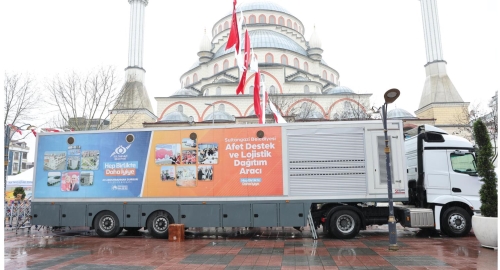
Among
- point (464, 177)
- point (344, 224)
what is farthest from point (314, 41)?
point (344, 224)

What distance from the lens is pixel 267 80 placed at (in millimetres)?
49312

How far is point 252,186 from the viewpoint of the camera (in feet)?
34.5

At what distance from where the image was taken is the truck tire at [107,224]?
11.2 m

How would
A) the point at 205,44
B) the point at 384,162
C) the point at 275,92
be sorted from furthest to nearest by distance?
the point at 205,44
the point at 275,92
the point at 384,162

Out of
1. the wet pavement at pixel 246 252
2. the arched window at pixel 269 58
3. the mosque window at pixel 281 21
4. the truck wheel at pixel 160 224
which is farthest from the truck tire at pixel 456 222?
the mosque window at pixel 281 21

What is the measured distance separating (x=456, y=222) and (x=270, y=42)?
4576cm

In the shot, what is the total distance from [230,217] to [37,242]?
584cm

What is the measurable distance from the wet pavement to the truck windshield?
6.52 feet

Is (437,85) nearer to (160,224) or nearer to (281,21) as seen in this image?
(281,21)

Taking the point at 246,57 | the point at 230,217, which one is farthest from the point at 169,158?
the point at 246,57

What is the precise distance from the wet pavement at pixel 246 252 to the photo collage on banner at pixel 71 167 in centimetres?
176

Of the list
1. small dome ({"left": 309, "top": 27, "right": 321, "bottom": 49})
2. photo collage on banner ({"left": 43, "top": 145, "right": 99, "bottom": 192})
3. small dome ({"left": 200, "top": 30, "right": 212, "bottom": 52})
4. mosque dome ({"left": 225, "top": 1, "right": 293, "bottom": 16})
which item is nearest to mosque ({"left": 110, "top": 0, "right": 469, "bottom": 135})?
small dome ({"left": 200, "top": 30, "right": 212, "bottom": 52})

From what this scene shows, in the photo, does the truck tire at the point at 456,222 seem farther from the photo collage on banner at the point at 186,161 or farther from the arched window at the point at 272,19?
the arched window at the point at 272,19

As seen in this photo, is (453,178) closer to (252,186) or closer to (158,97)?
(252,186)
